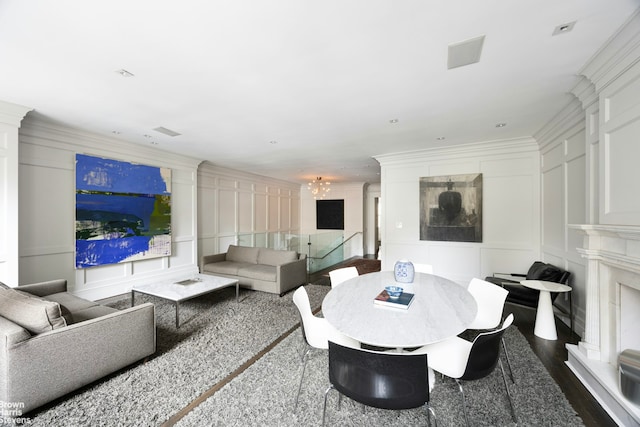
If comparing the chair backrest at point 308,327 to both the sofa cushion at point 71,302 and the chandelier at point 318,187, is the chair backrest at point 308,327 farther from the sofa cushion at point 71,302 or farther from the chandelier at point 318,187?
Result: the chandelier at point 318,187

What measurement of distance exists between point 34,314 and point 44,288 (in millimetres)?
1635

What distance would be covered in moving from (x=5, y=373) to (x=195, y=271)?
4170 millimetres

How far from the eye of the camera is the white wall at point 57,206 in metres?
3.47

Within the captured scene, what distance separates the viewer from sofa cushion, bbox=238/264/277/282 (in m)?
4.42

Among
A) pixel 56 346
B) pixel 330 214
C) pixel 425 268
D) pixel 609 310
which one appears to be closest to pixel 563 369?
pixel 609 310

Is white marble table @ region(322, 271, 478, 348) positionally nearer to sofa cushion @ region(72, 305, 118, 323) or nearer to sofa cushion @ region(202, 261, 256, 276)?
sofa cushion @ region(72, 305, 118, 323)

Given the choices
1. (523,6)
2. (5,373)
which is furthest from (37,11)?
(523,6)

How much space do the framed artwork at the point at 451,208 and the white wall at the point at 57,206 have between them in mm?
5451

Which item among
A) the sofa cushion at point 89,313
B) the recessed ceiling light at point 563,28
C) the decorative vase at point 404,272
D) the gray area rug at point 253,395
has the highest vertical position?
the recessed ceiling light at point 563,28

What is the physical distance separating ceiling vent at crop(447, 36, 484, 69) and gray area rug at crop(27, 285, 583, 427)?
265 centimetres

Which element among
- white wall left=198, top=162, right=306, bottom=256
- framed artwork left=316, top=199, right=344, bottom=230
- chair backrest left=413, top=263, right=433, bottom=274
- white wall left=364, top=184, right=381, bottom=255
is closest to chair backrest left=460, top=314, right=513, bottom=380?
chair backrest left=413, top=263, right=433, bottom=274

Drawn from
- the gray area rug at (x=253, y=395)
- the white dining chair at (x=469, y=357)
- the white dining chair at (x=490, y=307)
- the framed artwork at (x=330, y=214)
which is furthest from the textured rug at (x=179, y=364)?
the framed artwork at (x=330, y=214)

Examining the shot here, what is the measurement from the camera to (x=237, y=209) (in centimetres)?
711

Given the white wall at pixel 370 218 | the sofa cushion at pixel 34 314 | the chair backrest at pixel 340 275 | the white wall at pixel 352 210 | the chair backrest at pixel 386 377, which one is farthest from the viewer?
the white wall at pixel 370 218
